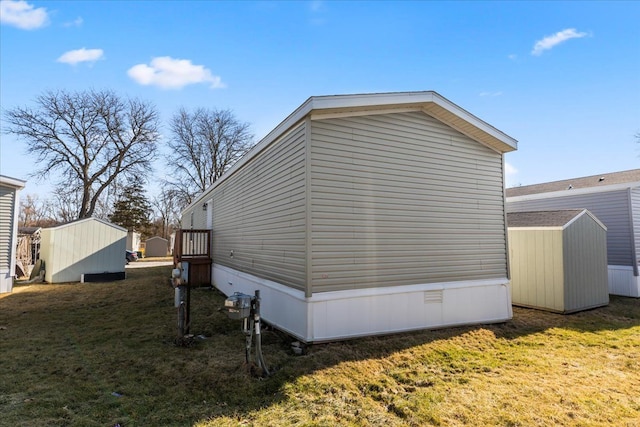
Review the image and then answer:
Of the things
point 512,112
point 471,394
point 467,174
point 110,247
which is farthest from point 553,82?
point 110,247

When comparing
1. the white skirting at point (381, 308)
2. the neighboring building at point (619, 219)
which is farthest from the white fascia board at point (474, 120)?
the neighboring building at point (619, 219)

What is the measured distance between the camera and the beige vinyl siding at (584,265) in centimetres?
777

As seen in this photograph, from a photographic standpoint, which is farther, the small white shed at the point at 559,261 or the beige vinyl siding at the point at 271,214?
the small white shed at the point at 559,261

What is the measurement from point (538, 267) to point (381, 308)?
5.15m

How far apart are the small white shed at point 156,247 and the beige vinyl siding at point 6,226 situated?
860 inches

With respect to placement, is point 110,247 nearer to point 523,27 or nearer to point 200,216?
point 200,216

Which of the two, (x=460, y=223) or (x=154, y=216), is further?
(x=154, y=216)

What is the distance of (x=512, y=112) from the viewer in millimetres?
9586

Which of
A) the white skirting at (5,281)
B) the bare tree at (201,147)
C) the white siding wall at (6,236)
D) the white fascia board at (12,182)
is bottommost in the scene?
the white skirting at (5,281)

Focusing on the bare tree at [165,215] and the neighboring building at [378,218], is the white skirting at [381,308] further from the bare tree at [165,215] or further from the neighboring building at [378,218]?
the bare tree at [165,215]

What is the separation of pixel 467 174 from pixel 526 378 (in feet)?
13.1

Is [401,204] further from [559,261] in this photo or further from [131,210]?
[131,210]

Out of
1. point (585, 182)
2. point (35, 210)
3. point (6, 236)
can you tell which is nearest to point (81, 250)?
point (6, 236)

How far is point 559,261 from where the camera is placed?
770cm
